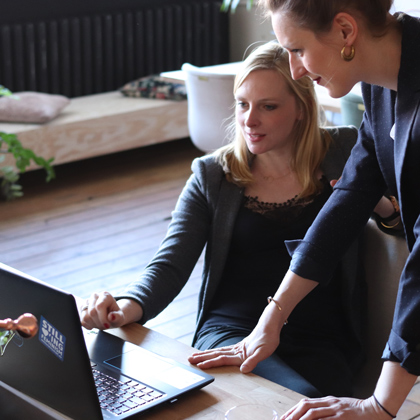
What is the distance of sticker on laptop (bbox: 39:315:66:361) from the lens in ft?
3.06

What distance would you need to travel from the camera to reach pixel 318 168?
5.62 feet

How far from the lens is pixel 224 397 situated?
1.07 metres

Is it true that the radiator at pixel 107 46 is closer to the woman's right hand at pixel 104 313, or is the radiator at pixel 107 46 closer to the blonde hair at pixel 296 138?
the blonde hair at pixel 296 138

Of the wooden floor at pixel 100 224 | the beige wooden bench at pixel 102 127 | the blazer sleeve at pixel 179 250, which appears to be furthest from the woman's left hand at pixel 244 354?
the beige wooden bench at pixel 102 127

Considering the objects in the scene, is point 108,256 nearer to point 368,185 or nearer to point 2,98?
point 2,98

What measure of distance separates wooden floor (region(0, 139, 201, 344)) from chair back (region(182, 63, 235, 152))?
0.56 meters

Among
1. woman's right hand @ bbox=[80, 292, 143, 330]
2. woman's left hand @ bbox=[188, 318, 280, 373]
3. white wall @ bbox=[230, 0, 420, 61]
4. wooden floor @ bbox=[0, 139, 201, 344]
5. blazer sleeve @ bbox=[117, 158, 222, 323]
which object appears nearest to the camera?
woman's left hand @ bbox=[188, 318, 280, 373]

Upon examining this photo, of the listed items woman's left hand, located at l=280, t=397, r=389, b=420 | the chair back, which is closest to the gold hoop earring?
woman's left hand, located at l=280, t=397, r=389, b=420

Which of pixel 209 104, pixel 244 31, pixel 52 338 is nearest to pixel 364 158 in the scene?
pixel 52 338

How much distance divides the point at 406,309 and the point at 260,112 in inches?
33.0

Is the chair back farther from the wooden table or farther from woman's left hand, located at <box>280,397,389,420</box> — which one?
woman's left hand, located at <box>280,397,389,420</box>

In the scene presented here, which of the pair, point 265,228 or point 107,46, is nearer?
point 265,228

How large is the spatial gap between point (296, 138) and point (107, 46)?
396 cm

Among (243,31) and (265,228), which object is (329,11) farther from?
(243,31)
